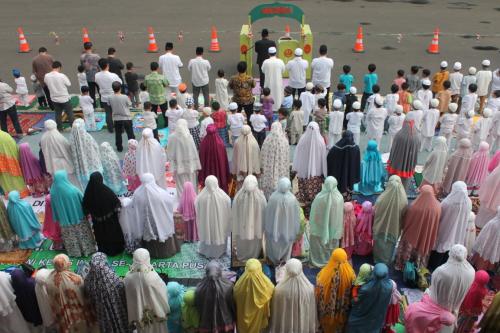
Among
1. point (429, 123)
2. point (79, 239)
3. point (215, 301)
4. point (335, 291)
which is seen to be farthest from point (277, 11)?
point (215, 301)

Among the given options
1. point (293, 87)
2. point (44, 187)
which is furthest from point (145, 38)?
point (44, 187)

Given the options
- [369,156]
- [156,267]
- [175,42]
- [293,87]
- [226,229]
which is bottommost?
[156,267]

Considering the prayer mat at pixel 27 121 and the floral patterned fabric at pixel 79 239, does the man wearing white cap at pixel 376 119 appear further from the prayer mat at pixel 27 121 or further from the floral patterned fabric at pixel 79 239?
the prayer mat at pixel 27 121

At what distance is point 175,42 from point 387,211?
1202 centimetres

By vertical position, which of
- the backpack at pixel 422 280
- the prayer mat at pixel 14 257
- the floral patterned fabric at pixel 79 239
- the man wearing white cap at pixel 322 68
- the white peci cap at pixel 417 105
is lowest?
the backpack at pixel 422 280

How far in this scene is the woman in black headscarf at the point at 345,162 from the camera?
8074 mm

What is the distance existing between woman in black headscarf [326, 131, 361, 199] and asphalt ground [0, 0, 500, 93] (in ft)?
19.8

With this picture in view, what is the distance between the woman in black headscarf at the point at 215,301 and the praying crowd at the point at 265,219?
0.6 inches

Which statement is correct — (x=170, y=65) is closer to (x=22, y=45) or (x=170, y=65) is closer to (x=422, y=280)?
(x=22, y=45)

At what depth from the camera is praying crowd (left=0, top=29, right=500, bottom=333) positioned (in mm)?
5625

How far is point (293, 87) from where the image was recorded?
39.3 ft

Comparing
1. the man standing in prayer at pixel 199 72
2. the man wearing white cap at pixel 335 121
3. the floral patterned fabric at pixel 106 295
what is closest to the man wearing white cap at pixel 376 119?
the man wearing white cap at pixel 335 121

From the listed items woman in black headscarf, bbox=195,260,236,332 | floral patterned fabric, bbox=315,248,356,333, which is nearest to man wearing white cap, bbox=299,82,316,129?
floral patterned fabric, bbox=315,248,356,333

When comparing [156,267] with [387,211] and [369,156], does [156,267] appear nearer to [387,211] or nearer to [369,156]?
[387,211]
